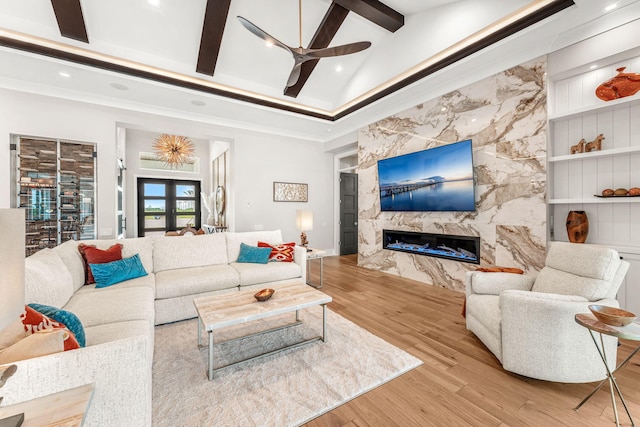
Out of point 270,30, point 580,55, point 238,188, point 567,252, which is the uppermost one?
point 270,30

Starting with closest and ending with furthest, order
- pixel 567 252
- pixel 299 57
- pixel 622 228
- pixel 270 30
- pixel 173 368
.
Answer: pixel 173 368 → pixel 567 252 → pixel 622 228 → pixel 299 57 → pixel 270 30

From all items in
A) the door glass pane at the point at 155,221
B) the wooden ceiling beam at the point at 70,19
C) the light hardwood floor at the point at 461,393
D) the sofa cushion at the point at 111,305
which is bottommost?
the light hardwood floor at the point at 461,393

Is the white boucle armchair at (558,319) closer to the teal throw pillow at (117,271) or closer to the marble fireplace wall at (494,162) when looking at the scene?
the marble fireplace wall at (494,162)

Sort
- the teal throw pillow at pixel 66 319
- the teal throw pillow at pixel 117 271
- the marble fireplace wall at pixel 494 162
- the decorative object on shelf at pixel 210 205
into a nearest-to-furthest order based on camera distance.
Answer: the teal throw pillow at pixel 66 319 < the teal throw pillow at pixel 117 271 < the marble fireplace wall at pixel 494 162 < the decorative object on shelf at pixel 210 205

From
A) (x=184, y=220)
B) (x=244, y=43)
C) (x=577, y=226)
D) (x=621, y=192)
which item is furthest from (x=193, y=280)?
(x=184, y=220)

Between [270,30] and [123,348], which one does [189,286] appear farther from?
[270,30]

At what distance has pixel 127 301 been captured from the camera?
219 cm

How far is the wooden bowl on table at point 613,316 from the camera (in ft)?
4.58

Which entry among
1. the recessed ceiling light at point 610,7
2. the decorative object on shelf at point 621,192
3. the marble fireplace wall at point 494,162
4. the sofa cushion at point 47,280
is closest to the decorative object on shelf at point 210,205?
the sofa cushion at point 47,280

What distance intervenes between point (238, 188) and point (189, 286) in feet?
10.1

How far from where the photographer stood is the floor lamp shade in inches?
26.2

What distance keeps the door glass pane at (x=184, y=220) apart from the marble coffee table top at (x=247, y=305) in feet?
23.0

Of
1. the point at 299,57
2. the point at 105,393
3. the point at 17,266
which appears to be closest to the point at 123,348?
the point at 105,393

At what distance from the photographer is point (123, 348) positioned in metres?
1.14
